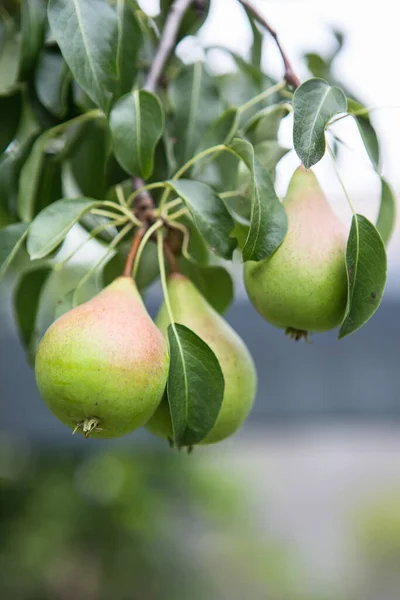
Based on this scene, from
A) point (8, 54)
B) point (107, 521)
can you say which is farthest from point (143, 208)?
point (107, 521)

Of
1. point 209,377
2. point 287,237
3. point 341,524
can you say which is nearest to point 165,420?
point 209,377

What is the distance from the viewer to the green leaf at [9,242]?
66cm

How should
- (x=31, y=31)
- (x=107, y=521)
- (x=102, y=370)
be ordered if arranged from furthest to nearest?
(x=107, y=521)
(x=31, y=31)
(x=102, y=370)

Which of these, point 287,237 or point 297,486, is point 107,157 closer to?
point 287,237

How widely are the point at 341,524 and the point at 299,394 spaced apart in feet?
6.79

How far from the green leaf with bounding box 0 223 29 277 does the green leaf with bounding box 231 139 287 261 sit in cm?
21

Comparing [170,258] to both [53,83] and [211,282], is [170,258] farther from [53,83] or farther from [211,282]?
[53,83]

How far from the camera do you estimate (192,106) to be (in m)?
0.86

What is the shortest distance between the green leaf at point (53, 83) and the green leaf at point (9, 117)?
0.22ft

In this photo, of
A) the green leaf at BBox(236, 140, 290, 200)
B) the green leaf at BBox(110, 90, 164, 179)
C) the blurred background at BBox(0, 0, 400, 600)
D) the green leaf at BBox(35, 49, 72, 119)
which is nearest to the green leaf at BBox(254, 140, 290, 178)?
the green leaf at BBox(236, 140, 290, 200)

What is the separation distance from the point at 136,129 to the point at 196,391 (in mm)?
249

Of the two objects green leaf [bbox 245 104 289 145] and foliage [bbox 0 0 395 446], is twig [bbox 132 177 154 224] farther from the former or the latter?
green leaf [bbox 245 104 289 145]

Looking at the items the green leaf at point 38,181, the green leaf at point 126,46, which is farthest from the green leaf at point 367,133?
the green leaf at point 38,181

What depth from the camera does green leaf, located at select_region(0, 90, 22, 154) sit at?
2.76 ft
